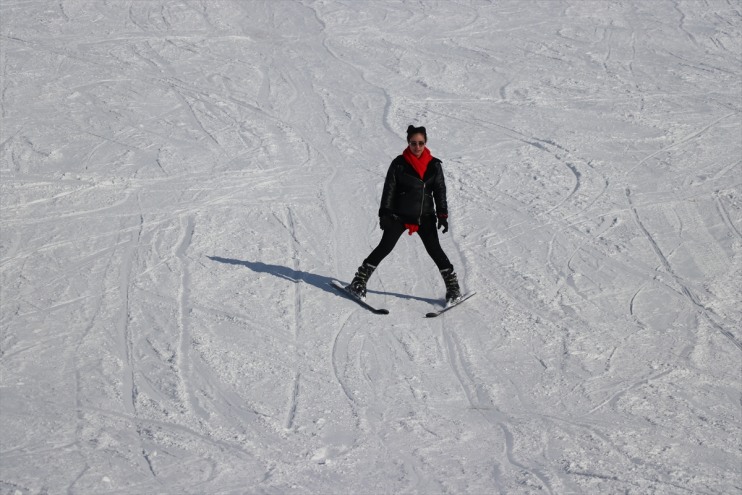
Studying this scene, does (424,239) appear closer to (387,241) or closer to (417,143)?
(387,241)

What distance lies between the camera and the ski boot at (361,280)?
8.99 meters

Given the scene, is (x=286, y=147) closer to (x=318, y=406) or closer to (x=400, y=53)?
(x=400, y=53)

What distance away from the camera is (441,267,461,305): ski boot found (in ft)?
29.1

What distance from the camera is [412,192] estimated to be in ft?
27.5

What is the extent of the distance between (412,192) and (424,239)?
515mm

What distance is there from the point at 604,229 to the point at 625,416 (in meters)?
3.84

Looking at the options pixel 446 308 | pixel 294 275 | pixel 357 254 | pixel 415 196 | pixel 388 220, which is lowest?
pixel 446 308

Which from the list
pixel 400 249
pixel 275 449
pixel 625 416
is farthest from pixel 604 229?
pixel 275 449

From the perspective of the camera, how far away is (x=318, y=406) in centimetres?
735

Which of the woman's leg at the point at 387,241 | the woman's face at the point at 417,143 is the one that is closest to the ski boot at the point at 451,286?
Answer: the woman's leg at the point at 387,241

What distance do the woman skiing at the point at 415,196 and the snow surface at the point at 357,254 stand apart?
86 cm

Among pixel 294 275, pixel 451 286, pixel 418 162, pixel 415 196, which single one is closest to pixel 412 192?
pixel 415 196

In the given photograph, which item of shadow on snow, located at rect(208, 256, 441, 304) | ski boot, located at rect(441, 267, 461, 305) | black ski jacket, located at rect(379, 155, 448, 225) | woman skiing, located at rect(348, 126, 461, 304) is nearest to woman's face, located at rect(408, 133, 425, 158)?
woman skiing, located at rect(348, 126, 461, 304)

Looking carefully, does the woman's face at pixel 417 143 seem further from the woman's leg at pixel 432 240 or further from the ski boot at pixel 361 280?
the ski boot at pixel 361 280
